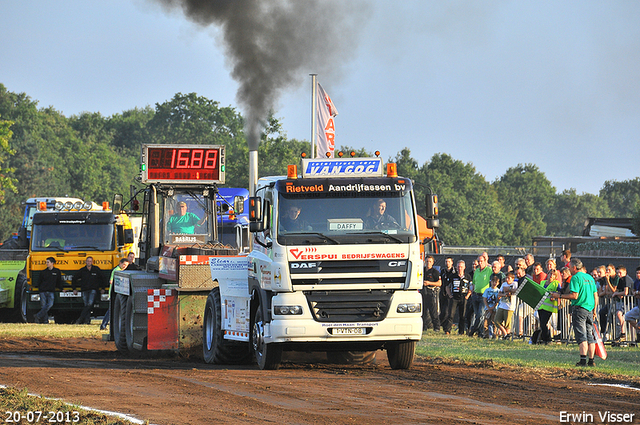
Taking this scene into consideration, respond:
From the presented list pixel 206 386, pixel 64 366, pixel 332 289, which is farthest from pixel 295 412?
pixel 64 366

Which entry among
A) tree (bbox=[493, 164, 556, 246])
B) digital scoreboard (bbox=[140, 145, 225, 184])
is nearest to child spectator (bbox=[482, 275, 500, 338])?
digital scoreboard (bbox=[140, 145, 225, 184])

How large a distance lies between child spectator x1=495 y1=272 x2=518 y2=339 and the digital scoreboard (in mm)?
7093

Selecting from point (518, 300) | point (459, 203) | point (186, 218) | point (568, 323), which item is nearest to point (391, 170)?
point (186, 218)

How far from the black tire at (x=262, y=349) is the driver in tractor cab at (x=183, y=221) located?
4425 mm

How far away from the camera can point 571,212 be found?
447 ft

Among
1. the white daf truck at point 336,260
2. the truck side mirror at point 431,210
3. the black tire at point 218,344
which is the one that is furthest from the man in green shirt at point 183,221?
the truck side mirror at point 431,210

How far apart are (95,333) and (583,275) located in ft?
40.4

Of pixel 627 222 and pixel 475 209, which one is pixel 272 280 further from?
pixel 475 209

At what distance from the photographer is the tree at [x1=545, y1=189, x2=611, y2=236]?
133750 millimetres

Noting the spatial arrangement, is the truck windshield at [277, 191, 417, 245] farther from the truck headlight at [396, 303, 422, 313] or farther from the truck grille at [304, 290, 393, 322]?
the truck headlight at [396, 303, 422, 313]

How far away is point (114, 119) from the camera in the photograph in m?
125

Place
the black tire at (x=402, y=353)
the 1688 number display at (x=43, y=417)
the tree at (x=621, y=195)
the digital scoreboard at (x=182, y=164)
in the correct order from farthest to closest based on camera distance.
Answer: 1. the tree at (x=621, y=195)
2. the digital scoreboard at (x=182, y=164)
3. the black tire at (x=402, y=353)
4. the 1688 number display at (x=43, y=417)

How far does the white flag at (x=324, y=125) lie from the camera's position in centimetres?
2512

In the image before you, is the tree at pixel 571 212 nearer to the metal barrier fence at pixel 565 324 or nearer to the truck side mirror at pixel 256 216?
the metal barrier fence at pixel 565 324
